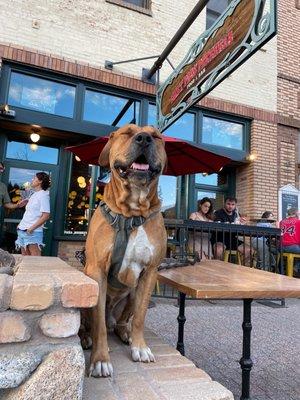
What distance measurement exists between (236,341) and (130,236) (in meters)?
2.46

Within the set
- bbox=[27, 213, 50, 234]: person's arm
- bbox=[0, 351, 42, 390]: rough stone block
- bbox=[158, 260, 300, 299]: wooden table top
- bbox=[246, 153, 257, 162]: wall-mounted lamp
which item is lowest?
bbox=[0, 351, 42, 390]: rough stone block

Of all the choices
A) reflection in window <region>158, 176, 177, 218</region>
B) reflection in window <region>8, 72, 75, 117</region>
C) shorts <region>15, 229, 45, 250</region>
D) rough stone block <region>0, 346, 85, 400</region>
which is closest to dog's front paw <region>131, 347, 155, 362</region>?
rough stone block <region>0, 346, 85, 400</region>

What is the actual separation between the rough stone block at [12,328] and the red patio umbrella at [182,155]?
2361 mm

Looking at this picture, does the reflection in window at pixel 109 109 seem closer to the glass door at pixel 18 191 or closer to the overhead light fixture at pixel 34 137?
the overhead light fixture at pixel 34 137

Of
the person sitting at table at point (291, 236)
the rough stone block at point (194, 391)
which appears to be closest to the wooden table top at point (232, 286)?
the rough stone block at point (194, 391)

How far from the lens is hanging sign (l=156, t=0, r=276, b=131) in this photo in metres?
3.31

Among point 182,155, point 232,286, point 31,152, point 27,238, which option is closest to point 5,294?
point 232,286

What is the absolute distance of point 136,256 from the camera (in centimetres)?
184

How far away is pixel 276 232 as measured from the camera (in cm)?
589

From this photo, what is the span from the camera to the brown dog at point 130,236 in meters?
1.82

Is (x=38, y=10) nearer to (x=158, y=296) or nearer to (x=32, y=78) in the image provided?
(x=32, y=78)

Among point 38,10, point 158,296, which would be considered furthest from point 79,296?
point 38,10

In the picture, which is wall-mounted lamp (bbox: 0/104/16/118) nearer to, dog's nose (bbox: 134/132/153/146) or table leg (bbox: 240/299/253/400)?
dog's nose (bbox: 134/132/153/146)

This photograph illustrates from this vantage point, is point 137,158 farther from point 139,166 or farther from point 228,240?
point 228,240
